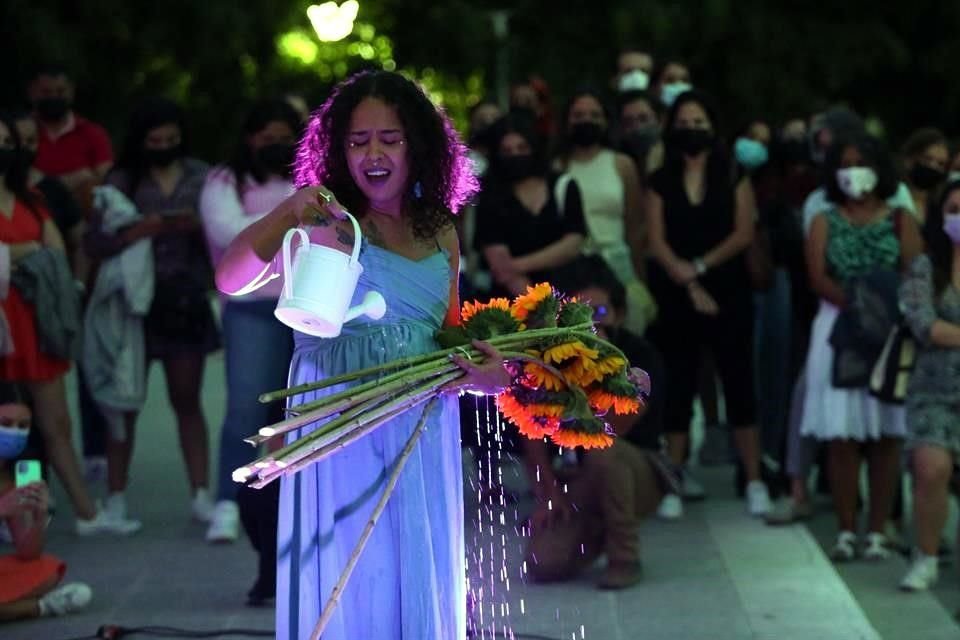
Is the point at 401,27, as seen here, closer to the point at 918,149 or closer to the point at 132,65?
the point at 132,65

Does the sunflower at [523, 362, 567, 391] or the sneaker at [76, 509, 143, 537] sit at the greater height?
the sunflower at [523, 362, 567, 391]

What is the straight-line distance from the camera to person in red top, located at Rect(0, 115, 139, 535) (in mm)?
8945

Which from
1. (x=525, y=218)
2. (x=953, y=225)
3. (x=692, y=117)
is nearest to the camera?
(x=953, y=225)

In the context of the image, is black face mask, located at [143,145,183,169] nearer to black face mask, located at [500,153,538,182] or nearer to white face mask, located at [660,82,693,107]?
black face mask, located at [500,153,538,182]

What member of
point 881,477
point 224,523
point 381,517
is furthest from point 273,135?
point 381,517

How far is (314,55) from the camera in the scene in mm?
25422

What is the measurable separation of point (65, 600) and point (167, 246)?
239 centimetres

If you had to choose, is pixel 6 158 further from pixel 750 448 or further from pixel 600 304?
pixel 750 448

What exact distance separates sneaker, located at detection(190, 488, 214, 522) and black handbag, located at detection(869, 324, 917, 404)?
329cm

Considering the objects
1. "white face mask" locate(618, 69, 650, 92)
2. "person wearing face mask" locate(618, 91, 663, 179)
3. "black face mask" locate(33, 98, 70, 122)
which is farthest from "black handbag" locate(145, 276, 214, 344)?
"white face mask" locate(618, 69, 650, 92)

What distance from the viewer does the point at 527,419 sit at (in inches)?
227

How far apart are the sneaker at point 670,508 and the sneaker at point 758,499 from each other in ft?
1.15

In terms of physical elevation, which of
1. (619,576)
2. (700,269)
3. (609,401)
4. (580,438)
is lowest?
(619,576)

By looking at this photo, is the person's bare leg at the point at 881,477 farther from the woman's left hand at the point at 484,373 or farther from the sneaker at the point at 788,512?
the woman's left hand at the point at 484,373
